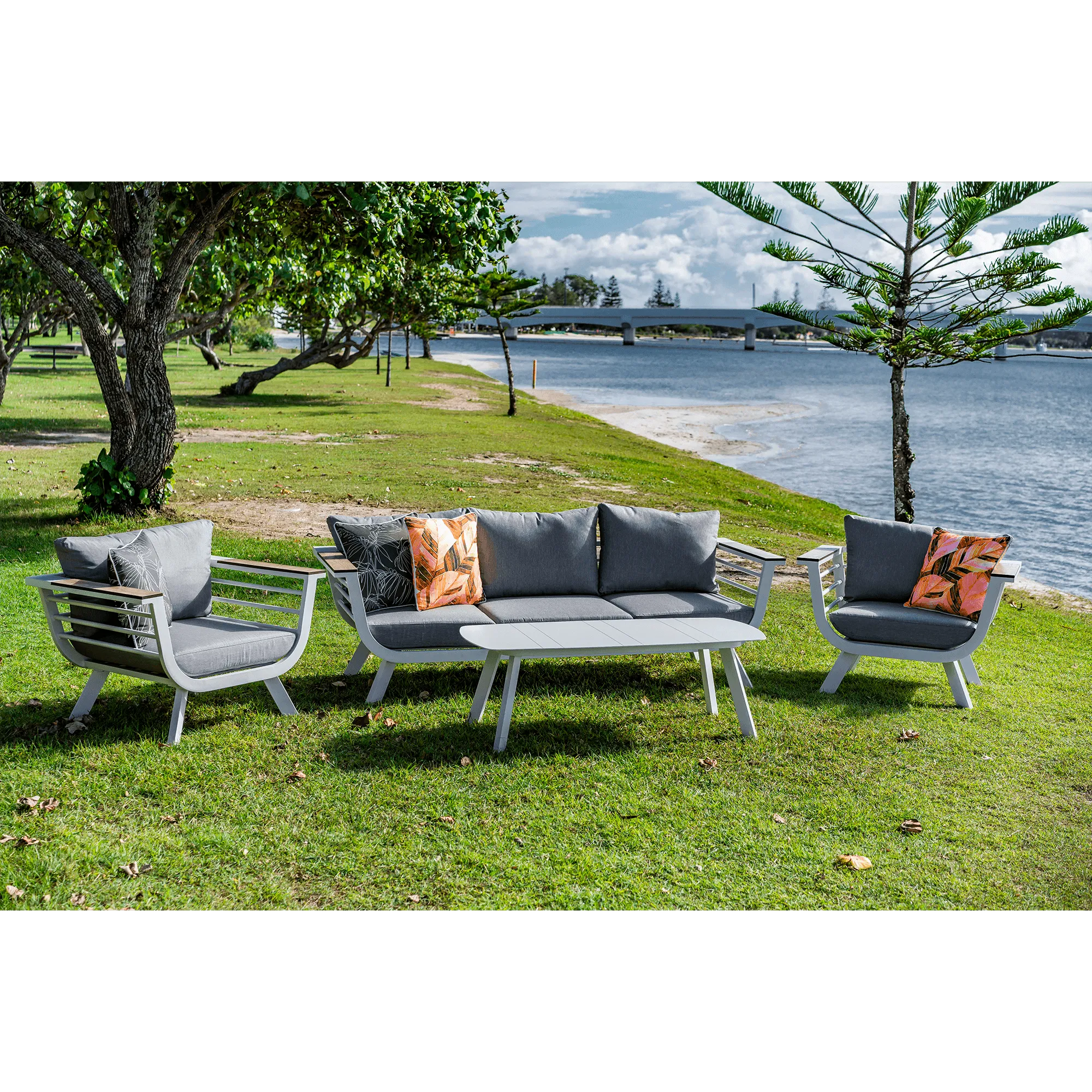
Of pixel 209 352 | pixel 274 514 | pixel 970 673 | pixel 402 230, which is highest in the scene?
pixel 402 230

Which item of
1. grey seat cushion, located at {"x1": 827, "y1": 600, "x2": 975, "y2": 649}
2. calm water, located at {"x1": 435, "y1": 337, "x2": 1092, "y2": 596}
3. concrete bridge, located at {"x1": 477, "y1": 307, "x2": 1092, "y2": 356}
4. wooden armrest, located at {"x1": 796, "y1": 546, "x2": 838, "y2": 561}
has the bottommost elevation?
calm water, located at {"x1": 435, "y1": 337, "x2": 1092, "y2": 596}

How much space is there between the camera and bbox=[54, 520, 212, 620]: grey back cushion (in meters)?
4.17

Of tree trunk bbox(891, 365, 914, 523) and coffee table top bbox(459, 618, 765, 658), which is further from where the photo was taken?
tree trunk bbox(891, 365, 914, 523)

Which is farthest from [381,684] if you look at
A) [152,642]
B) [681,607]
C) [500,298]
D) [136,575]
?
[500,298]

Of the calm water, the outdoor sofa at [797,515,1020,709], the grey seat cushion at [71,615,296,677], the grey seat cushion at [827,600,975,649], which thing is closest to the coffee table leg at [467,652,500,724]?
the grey seat cushion at [71,615,296,677]

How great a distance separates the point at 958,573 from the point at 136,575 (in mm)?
3735

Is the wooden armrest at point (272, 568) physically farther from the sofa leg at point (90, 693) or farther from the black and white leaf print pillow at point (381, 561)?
the sofa leg at point (90, 693)

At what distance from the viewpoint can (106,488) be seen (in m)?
7.87

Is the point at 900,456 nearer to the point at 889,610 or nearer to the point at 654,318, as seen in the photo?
the point at 889,610

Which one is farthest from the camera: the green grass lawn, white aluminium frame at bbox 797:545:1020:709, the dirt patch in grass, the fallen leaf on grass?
the dirt patch in grass

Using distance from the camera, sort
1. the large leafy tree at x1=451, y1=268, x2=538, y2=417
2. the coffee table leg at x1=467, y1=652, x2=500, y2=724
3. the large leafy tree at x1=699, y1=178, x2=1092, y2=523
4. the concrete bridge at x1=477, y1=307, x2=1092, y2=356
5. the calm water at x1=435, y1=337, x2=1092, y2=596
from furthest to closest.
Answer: the concrete bridge at x1=477, y1=307, x2=1092, y2=356 → the large leafy tree at x1=451, y1=268, x2=538, y2=417 → the calm water at x1=435, y1=337, x2=1092, y2=596 → the large leafy tree at x1=699, y1=178, x2=1092, y2=523 → the coffee table leg at x1=467, y1=652, x2=500, y2=724

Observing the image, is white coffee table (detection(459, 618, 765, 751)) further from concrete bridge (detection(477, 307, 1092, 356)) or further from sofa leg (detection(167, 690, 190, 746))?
concrete bridge (detection(477, 307, 1092, 356))

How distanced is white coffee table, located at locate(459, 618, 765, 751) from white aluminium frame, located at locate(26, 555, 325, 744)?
29.9 inches

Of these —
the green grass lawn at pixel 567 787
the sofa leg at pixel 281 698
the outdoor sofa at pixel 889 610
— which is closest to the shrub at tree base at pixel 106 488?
the green grass lawn at pixel 567 787
